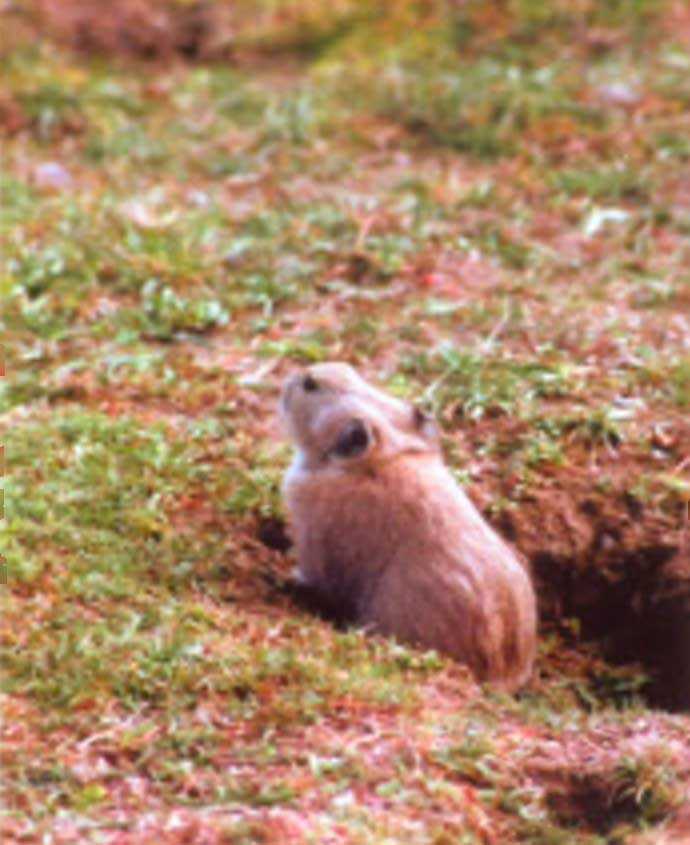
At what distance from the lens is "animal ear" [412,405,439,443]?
21.5 feet

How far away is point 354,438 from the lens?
6.43m

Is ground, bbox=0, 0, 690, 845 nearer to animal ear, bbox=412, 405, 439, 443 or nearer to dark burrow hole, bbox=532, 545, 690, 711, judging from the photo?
dark burrow hole, bbox=532, 545, 690, 711

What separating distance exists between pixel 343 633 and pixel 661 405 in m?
1.96

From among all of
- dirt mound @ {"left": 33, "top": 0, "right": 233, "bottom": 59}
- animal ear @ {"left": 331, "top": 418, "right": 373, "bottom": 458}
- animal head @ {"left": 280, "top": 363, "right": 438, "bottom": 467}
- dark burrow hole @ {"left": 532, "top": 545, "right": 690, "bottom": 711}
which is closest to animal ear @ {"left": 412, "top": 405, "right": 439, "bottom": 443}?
animal head @ {"left": 280, "top": 363, "right": 438, "bottom": 467}

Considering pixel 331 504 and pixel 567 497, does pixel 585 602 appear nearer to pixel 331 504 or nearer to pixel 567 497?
pixel 567 497

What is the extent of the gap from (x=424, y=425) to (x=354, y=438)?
282mm

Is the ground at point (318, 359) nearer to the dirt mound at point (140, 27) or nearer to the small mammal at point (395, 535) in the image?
the dirt mound at point (140, 27)

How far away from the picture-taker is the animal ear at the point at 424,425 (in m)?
6.56

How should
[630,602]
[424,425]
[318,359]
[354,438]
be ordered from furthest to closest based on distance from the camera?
[318,359] → [630,602] → [424,425] → [354,438]

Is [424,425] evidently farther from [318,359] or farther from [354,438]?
[318,359]

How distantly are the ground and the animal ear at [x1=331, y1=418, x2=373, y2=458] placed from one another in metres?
A: 0.43

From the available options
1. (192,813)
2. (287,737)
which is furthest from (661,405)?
(192,813)

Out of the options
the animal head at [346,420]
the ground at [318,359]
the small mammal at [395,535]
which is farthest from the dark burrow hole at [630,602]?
the animal head at [346,420]

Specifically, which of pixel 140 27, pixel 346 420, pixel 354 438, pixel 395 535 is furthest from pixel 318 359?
pixel 140 27
